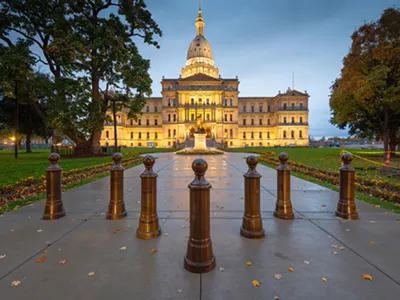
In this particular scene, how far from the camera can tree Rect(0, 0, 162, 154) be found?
59.8 ft

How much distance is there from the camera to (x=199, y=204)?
2791mm

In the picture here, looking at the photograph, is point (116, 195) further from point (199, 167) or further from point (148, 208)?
point (199, 167)

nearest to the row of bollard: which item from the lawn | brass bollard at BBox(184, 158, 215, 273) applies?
brass bollard at BBox(184, 158, 215, 273)

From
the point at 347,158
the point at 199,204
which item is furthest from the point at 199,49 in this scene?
the point at 199,204

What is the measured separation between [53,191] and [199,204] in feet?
11.0

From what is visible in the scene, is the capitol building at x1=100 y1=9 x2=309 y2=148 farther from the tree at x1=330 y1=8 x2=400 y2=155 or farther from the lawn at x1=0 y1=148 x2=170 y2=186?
the lawn at x1=0 y1=148 x2=170 y2=186

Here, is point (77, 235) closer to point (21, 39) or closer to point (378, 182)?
point (378, 182)

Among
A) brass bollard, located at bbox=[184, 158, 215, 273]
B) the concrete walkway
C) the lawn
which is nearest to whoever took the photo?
the concrete walkway

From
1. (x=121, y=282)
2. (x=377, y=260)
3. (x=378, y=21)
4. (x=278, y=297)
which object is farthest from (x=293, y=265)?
(x=378, y=21)

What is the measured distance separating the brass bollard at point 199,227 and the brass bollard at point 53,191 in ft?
10.3

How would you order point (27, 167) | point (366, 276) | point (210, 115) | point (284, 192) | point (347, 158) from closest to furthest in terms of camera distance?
point (366, 276) < point (347, 158) < point (284, 192) < point (27, 167) < point (210, 115)

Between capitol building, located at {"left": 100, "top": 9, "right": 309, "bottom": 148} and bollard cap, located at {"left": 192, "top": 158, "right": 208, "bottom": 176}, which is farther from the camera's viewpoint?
capitol building, located at {"left": 100, "top": 9, "right": 309, "bottom": 148}

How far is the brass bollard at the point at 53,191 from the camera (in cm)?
439

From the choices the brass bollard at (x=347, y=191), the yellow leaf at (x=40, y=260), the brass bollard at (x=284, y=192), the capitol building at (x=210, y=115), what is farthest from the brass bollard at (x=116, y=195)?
the capitol building at (x=210, y=115)
